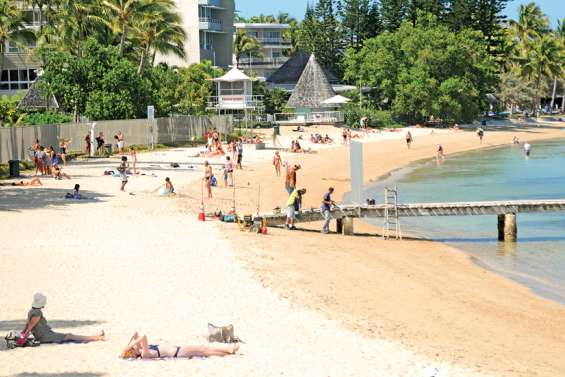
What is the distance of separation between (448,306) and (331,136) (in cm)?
4900

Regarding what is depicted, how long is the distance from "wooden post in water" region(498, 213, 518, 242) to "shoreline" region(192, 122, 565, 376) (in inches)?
85.5

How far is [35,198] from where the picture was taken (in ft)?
85.4

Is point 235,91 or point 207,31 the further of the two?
point 207,31

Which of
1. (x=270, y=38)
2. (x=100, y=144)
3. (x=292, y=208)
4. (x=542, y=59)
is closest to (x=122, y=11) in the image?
(x=100, y=144)

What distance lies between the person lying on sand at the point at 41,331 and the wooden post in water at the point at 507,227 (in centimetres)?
1579

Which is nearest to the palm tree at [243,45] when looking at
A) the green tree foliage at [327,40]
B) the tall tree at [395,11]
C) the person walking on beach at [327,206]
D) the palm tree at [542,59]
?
the green tree foliage at [327,40]

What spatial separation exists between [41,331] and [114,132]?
113ft

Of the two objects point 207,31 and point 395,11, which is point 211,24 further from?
point 395,11

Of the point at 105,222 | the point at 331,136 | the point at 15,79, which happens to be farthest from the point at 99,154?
the point at 15,79

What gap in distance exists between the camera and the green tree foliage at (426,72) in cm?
7950

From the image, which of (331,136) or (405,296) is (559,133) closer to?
(331,136)

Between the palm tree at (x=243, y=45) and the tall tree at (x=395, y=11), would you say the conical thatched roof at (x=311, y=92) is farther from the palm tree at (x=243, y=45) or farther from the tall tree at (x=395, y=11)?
the palm tree at (x=243, y=45)

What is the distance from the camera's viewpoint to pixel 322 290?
16.2 m

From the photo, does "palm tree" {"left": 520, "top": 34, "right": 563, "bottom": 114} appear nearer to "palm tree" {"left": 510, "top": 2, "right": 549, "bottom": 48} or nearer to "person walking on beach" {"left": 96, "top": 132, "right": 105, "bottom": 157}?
"palm tree" {"left": 510, "top": 2, "right": 549, "bottom": 48}
